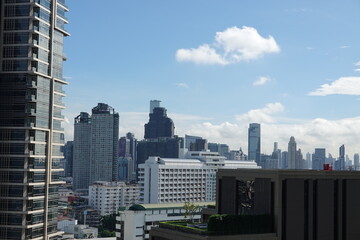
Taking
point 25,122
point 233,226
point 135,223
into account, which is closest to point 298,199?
point 233,226

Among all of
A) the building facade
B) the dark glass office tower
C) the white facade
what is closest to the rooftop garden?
the building facade

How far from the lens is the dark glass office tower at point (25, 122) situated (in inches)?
3506

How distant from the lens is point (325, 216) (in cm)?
6875

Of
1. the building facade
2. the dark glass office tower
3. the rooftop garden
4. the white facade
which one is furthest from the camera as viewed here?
the white facade

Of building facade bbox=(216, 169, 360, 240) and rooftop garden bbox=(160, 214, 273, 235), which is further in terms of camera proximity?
building facade bbox=(216, 169, 360, 240)

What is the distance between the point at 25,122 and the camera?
90.4 m

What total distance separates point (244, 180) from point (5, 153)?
158ft

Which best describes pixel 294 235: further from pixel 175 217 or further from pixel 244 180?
pixel 175 217

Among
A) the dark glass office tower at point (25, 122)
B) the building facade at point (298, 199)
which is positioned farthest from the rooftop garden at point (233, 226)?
the dark glass office tower at point (25, 122)

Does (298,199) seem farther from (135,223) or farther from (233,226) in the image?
(135,223)

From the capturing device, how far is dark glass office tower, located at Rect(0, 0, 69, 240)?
3506 inches

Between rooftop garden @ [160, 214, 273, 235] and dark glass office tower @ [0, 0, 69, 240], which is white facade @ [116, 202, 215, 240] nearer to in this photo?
dark glass office tower @ [0, 0, 69, 240]

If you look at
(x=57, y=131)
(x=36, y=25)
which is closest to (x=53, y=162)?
(x=57, y=131)

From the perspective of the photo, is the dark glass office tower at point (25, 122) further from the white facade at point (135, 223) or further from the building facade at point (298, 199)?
the building facade at point (298, 199)
